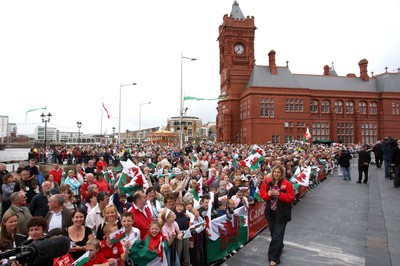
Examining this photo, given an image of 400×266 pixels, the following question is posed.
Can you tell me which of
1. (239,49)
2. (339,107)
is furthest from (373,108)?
(239,49)

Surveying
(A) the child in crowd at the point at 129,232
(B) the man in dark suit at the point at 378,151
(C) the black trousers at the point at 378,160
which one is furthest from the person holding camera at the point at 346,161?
(A) the child in crowd at the point at 129,232

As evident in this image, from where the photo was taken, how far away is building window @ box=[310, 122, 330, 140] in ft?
186

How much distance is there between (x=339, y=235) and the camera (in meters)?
8.06

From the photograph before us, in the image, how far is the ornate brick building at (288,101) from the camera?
5238 centimetres

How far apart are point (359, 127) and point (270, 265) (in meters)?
60.8

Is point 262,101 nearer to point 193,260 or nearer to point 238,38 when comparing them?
point 238,38

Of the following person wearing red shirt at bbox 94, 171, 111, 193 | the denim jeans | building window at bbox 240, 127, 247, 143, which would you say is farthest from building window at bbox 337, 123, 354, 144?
person wearing red shirt at bbox 94, 171, 111, 193

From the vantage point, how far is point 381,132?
5962 cm

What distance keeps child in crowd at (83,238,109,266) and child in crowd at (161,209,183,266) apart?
1.27m

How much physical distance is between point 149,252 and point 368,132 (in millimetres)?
65621

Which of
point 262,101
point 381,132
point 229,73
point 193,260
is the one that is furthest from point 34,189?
point 381,132

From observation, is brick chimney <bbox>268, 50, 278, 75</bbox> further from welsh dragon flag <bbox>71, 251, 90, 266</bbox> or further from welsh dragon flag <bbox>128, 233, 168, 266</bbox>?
welsh dragon flag <bbox>71, 251, 90, 266</bbox>

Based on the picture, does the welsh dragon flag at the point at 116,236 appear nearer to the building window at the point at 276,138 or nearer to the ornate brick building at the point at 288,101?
the ornate brick building at the point at 288,101

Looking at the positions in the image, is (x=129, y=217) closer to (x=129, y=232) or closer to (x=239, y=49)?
(x=129, y=232)
